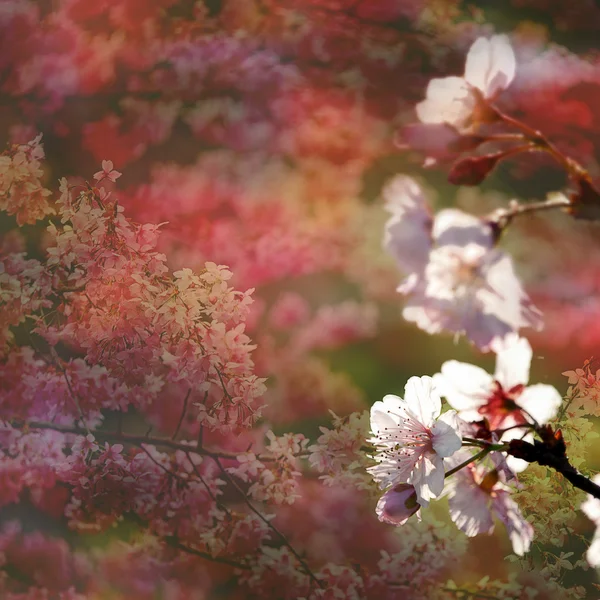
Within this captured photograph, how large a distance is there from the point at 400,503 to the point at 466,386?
0.12 metres

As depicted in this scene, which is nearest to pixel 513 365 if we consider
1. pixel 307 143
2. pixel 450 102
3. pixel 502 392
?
pixel 502 392

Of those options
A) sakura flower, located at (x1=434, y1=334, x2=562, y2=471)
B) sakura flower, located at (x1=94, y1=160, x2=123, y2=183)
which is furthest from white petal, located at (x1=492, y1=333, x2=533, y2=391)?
sakura flower, located at (x1=94, y1=160, x2=123, y2=183)

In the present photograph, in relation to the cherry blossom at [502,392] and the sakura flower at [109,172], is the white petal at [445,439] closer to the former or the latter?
the cherry blossom at [502,392]

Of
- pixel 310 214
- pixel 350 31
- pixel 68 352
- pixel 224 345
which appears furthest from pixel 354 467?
pixel 350 31

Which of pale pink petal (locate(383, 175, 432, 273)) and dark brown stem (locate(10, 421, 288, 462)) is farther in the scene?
→ dark brown stem (locate(10, 421, 288, 462))

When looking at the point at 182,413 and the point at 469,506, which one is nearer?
the point at 469,506

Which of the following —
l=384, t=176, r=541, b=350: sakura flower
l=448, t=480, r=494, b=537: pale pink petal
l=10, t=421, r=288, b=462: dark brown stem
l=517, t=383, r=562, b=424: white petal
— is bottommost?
l=10, t=421, r=288, b=462: dark brown stem

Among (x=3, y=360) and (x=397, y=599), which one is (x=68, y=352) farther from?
(x=397, y=599)

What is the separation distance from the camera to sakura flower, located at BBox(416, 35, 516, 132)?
500 mm

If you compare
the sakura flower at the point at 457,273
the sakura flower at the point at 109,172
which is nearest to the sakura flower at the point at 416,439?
the sakura flower at the point at 457,273

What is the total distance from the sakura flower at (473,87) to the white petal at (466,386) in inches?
8.1

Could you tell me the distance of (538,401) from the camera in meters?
0.53

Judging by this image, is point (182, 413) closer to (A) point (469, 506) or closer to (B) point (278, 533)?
(B) point (278, 533)

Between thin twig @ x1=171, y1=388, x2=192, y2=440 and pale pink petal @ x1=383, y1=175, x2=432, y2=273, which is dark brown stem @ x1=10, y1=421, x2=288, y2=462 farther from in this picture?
pale pink petal @ x1=383, y1=175, x2=432, y2=273
